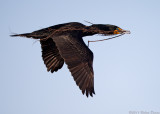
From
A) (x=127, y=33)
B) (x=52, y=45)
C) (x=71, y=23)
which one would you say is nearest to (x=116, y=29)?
(x=127, y=33)

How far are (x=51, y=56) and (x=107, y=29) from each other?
5.15 ft

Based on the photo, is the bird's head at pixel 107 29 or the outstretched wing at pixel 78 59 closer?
the outstretched wing at pixel 78 59

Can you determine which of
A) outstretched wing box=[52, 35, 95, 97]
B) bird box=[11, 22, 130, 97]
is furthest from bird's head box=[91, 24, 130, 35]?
outstretched wing box=[52, 35, 95, 97]

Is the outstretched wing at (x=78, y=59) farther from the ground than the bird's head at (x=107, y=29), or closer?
closer

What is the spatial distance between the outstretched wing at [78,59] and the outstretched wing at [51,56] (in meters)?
0.99

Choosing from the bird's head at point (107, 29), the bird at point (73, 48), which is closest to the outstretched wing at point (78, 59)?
the bird at point (73, 48)

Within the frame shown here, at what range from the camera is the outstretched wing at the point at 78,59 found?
668 centimetres

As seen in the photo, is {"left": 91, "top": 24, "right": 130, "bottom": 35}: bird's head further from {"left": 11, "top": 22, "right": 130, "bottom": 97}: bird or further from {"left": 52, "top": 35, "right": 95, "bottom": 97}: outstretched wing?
{"left": 52, "top": 35, "right": 95, "bottom": 97}: outstretched wing

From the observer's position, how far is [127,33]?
7586mm

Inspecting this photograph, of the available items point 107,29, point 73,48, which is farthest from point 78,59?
point 107,29

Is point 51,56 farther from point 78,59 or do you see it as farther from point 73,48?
point 78,59

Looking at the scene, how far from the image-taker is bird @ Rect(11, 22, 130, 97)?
22.1 ft

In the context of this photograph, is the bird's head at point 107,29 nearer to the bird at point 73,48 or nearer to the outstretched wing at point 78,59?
the bird at point 73,48

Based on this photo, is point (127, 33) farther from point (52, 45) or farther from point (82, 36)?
point (52, 45)
